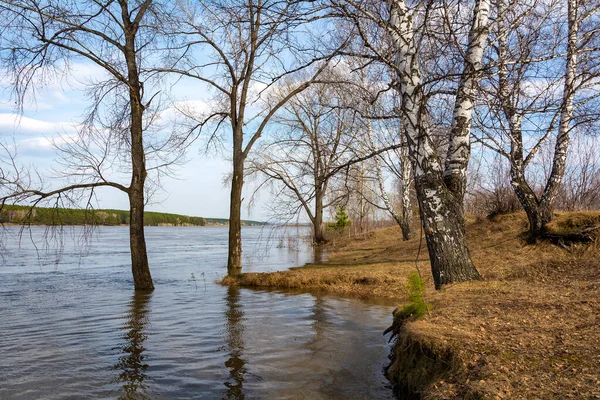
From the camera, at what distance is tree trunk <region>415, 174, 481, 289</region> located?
649 cm

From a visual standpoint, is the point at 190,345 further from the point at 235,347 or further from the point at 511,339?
the point at 511,339

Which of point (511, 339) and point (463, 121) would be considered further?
point (463, 121)

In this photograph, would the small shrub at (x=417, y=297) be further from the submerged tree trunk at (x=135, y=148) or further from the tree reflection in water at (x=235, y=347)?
the submerged tree trunk at (x=135, y=148)

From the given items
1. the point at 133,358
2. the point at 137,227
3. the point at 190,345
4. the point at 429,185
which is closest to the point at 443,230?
the point at 429,185

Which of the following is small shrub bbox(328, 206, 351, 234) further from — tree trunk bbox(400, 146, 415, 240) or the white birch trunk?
the white birch trunk

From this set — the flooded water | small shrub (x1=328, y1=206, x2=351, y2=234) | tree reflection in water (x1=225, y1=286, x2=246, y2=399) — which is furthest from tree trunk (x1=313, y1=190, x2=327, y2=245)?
tree reflection in water (x1=225, y1=286, x2=246, y2=399)

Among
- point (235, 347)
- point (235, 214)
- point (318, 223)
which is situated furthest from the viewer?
point (318, 223)

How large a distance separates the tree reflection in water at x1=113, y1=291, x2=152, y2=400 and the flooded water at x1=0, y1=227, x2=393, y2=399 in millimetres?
14

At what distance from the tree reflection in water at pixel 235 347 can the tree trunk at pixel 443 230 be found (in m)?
3.00

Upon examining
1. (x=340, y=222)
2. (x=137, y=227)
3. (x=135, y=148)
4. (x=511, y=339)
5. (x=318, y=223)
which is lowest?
(x=511, y=339)

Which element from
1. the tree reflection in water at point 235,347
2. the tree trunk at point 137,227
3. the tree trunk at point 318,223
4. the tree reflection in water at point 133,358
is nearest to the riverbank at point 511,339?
the tree reflection in water at point 235,347

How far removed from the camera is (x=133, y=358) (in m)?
5.99

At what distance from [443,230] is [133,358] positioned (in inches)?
179

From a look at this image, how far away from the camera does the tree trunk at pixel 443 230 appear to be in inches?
255
